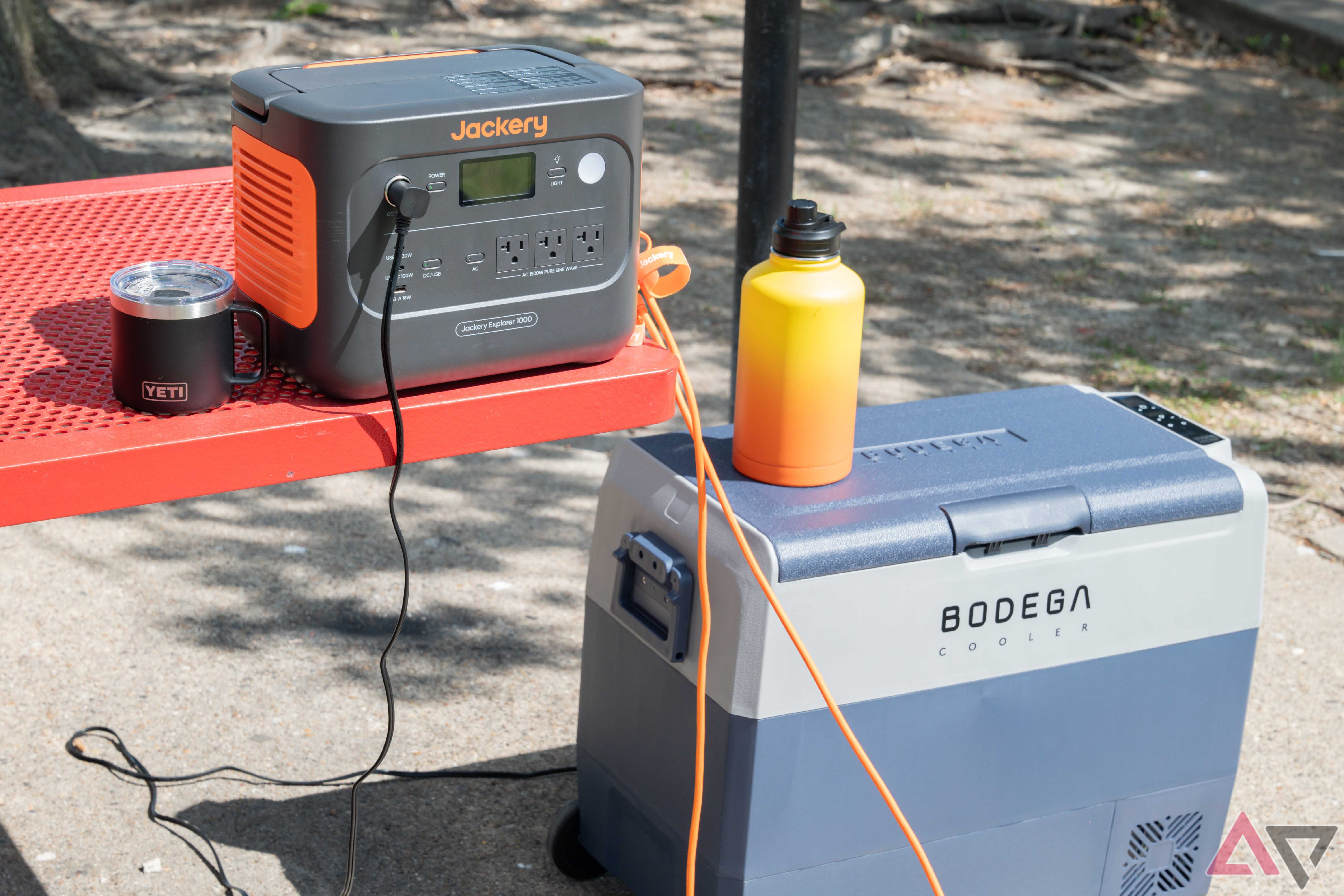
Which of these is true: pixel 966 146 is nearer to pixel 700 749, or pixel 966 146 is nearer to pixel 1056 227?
pixel 1056 227

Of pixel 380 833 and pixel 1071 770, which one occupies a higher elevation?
pixel 1071 770

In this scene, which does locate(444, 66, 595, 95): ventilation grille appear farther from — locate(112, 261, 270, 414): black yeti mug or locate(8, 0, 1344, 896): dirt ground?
locate(8, 0, 1344, 896): dirt ground

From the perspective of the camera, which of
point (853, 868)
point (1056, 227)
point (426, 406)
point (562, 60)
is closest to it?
point (426, 406)

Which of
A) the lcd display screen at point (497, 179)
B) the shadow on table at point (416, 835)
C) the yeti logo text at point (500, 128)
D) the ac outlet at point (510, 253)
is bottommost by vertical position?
the shadow on table at point (416, 835)

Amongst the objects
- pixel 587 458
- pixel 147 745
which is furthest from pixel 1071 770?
pixel 587 458

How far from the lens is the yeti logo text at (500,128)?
146 centimetres

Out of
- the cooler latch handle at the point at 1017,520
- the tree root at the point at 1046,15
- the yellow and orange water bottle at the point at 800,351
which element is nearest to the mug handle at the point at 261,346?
the yellow and orange water bottle at the point at 800,351

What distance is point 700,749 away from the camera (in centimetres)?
173

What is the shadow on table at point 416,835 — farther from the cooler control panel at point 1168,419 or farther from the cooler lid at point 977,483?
the cooler control panel at point 1168,419

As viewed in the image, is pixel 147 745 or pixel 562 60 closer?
pixel 562 60

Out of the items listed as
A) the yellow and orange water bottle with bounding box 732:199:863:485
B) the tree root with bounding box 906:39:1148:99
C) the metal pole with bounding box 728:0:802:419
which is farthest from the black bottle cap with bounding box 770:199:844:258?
the tree root with bounding box 906:39:1148:99

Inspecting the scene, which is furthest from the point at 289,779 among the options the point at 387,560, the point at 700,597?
the point at 700,597

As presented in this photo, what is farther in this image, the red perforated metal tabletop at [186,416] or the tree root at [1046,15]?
the tree root at [1046,15]

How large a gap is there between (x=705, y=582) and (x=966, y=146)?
191 inches
